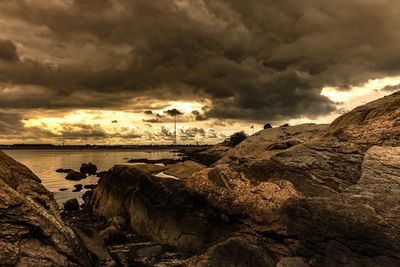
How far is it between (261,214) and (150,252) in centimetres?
467

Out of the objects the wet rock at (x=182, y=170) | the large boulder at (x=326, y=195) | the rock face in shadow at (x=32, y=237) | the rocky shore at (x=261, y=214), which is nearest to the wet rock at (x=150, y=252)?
the rocky shore at (x=261, y=214)

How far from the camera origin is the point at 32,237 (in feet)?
28.9

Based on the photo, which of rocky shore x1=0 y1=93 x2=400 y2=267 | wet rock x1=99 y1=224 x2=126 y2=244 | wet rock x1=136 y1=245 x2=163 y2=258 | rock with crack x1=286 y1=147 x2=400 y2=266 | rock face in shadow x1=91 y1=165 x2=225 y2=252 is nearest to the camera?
rock with crack x1=286 y1=147 x2=400 y2=266

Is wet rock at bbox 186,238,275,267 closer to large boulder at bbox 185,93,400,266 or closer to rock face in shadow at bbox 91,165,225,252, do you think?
large boulder at bbox 185,93,400,266

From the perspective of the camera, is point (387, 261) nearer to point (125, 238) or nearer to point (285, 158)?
point (285, 158)

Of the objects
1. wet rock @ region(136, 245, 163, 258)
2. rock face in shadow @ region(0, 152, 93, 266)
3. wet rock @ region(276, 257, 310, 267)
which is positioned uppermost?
rock face in shadow @ region(0, 152, 93, 266)

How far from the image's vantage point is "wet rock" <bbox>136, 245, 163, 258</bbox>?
12758 millimetres

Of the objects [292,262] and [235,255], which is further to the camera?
[235,255]

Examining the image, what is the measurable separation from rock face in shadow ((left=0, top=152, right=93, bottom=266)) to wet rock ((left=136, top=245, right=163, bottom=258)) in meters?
2.86

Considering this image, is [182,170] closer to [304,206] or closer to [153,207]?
[153,207]

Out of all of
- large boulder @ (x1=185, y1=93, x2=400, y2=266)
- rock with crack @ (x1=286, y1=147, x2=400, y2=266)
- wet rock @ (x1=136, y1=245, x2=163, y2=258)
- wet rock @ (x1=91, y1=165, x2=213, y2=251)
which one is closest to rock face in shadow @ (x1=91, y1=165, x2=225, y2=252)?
wet rock @ (x1=91, y1=165, x2=213, y2=251)

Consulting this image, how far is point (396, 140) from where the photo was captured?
11.3m

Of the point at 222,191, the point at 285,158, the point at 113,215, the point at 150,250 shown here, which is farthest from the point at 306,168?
the point at 113,215

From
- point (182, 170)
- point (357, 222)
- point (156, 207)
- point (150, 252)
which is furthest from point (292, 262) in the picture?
point (182, 170)
